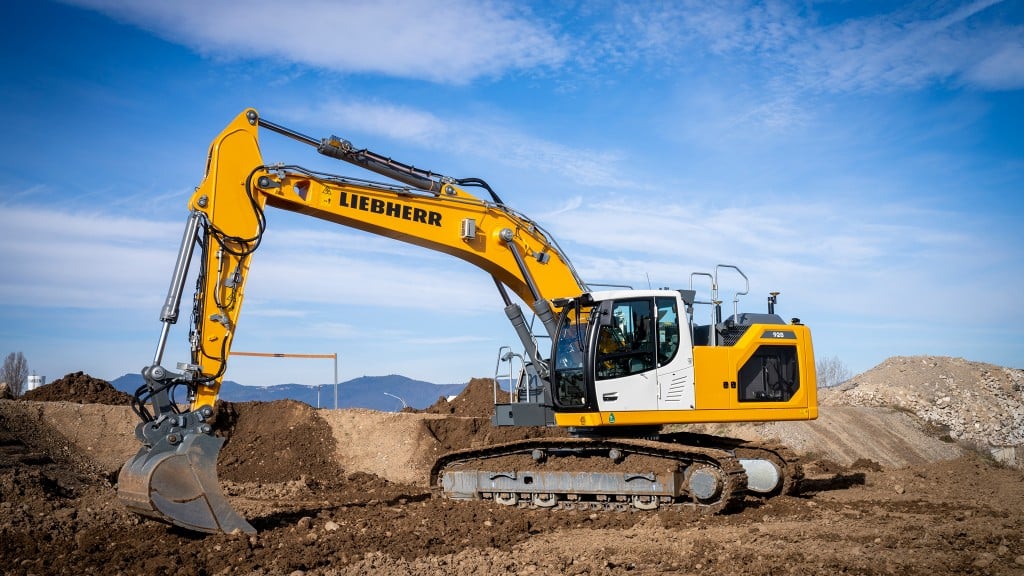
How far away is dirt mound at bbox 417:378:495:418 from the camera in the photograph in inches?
824

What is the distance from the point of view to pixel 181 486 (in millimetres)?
8453

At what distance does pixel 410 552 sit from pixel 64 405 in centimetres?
1084

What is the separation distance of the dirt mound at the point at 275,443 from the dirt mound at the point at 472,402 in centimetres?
398

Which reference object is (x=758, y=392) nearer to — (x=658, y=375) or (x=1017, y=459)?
(x=658, y=375)

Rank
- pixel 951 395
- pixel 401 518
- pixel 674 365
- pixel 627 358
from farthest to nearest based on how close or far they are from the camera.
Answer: pixel 951 395, pixel 627 358, pixel 674 365, pixel 401 518

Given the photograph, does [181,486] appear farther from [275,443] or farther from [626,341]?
[275,443]

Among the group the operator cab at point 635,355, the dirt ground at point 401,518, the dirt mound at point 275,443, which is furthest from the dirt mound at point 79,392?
the operator cab at point 635,355

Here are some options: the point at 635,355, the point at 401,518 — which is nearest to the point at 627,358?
the point at 635,355

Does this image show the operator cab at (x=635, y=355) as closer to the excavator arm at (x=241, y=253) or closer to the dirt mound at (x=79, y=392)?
the excavator arm at (x=241, y=253)

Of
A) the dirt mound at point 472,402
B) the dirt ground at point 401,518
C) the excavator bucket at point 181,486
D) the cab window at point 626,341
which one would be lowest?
the dirt ground at point 401,518

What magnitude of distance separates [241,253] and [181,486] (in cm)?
259

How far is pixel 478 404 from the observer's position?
21.1 metres

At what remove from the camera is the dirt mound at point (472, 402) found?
20.9m

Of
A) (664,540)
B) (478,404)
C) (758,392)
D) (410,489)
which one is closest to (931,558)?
(664,540)
